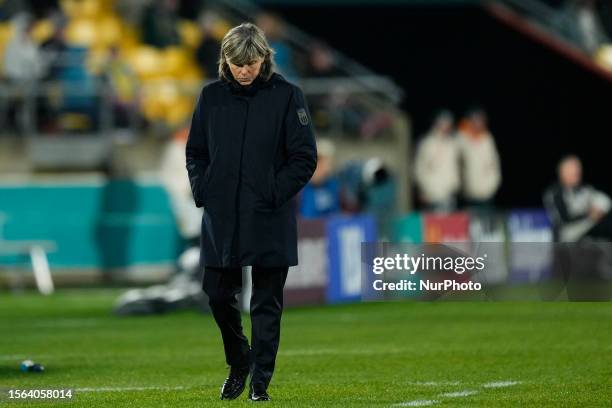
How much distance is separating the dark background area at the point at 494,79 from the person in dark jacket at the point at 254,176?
24.3 m

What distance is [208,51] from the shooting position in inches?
1117

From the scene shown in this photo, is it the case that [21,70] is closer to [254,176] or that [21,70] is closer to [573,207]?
[573,207]

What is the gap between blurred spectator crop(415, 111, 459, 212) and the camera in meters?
30.4

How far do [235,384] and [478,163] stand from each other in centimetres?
2095

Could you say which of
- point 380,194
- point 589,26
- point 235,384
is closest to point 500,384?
point 235,384

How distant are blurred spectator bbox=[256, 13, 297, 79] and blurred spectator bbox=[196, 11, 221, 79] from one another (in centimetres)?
87

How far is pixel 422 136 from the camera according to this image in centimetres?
3366

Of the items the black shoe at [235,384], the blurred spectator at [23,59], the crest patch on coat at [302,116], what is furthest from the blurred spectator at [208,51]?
the crest patch on coat at [302,116]

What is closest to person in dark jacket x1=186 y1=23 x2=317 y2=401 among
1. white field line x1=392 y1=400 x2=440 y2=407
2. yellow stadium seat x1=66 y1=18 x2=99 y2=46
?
white field line x1=392 y1=400 x2=440 y2=407

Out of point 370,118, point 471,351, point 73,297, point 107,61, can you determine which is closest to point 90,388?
point 471,351

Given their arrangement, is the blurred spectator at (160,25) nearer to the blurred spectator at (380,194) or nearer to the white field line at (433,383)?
the blurred spectator at (380,194)

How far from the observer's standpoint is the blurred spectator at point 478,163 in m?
30.4

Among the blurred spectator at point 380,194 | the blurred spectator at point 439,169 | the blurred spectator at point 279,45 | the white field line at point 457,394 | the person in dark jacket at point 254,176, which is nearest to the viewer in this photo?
the person in dark jacket at point 254,176

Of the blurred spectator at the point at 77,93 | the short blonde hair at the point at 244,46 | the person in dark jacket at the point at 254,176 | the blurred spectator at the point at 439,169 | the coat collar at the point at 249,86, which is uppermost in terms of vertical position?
the blurred spectator at the point at 77,93
